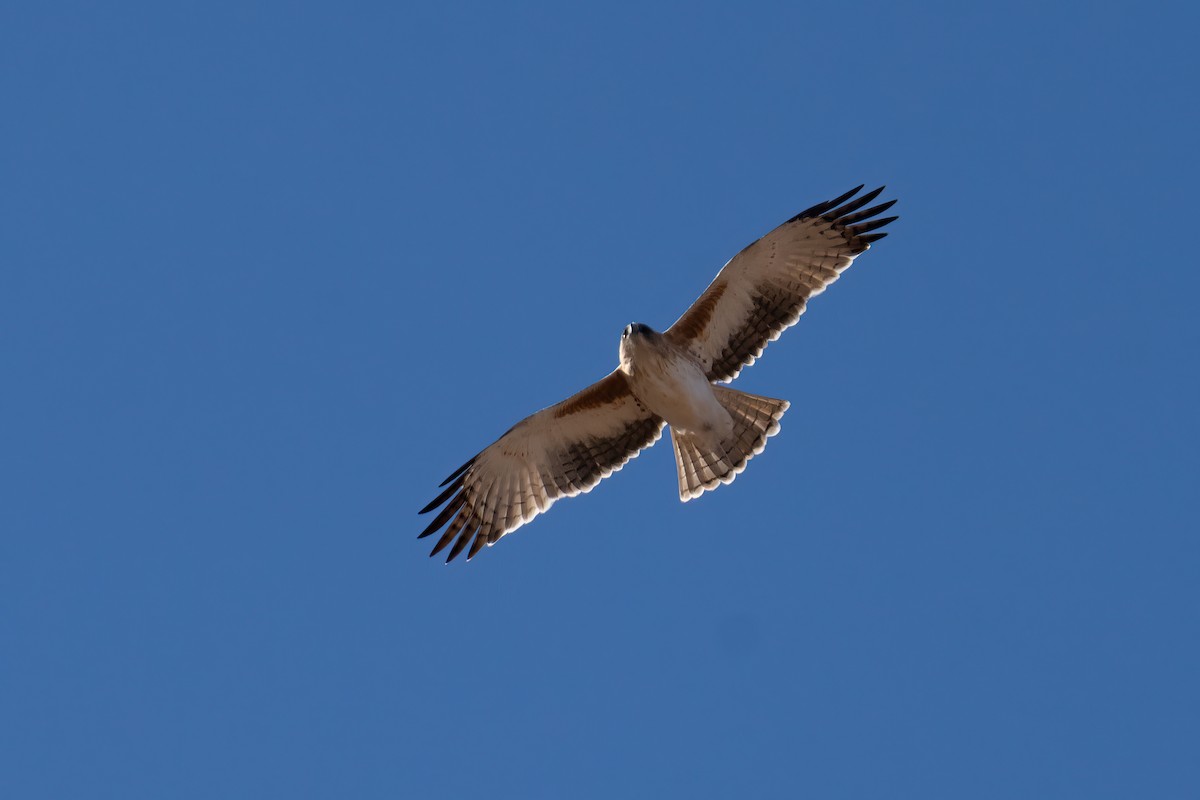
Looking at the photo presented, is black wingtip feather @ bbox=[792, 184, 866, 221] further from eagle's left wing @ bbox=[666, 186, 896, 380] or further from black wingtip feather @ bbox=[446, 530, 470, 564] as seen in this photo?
black wingtip feather @ bbox=[446, 530, 470, 564]

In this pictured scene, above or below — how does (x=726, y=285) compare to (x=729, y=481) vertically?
above

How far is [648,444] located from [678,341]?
921mm

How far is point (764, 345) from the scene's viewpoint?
14102 millimetres

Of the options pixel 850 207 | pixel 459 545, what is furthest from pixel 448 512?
pixel 850 207

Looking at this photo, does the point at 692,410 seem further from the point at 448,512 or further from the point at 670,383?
the point at 448,512

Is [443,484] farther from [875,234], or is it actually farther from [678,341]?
[875,234]

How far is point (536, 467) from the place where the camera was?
47.1 ft

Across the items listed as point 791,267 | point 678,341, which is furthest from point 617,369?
point 791,267

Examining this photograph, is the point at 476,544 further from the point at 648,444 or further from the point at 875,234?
the point at 875,234

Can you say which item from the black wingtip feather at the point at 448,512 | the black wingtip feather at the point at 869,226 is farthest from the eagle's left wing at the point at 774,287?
the black wingtip feather at the point at 448,512

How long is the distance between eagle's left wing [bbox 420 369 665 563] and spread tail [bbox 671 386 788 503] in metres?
0.41

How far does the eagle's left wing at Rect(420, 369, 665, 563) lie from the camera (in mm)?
14148

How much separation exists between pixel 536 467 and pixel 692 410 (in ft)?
4.79

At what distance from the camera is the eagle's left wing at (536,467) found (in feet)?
46.4
